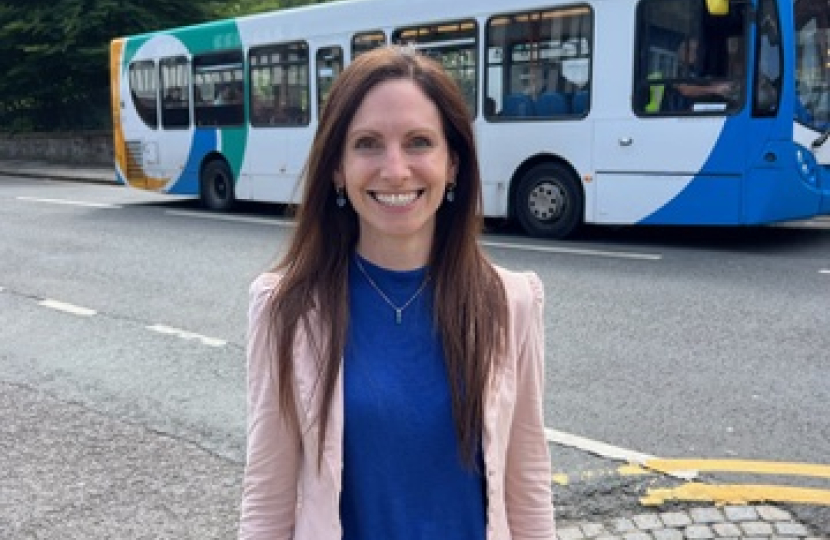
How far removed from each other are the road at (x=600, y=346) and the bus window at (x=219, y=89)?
11.9 ft

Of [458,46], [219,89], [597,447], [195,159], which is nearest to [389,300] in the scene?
[597,447]

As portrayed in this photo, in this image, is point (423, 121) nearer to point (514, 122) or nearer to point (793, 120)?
point (793, 120)

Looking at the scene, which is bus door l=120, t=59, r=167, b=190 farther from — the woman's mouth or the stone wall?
the woman's mouth

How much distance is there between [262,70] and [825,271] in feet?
29.2

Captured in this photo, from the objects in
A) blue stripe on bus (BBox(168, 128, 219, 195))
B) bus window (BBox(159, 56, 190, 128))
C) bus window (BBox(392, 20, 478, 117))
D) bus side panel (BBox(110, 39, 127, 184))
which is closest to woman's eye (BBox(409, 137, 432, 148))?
bus window (BBox(392, 20, 478, 117))

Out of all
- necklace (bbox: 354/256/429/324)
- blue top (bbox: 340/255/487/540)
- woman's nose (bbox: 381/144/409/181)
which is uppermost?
woman's nose (bbox: 381/144/409/181)

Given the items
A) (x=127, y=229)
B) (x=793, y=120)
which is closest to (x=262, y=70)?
(x=127, y=229)

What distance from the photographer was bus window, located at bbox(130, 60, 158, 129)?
15.4m

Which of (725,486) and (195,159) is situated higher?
(195,159)

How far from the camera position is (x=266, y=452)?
1.64 meters

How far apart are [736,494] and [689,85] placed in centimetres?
650

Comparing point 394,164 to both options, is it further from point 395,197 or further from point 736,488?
point 736,488

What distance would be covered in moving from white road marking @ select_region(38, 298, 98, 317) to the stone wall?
19.0m

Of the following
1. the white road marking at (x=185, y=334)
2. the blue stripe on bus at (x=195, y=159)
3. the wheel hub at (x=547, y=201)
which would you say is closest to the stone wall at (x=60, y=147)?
the blue stripe on bus at (x=195, y=159)
